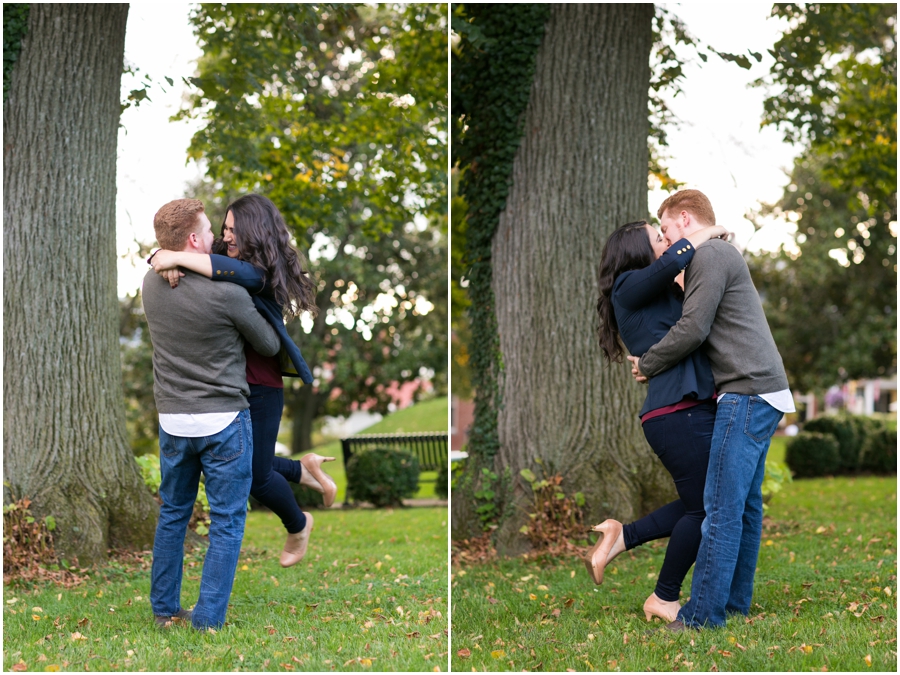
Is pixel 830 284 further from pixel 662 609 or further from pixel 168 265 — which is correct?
pixel 168 265

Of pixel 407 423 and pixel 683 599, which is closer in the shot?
pixel 683 599

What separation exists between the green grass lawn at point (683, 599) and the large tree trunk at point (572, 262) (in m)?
0.58

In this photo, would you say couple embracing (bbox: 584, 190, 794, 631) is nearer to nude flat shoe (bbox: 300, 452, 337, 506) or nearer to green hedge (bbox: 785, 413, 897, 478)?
nude flat shoe (bbox: 300, 452, 337, 506)

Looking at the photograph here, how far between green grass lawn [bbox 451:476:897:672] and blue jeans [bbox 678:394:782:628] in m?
0.12

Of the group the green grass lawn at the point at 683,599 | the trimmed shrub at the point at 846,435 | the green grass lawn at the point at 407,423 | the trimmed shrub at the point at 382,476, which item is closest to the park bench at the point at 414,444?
the trimmed shrub at the point at 382,476

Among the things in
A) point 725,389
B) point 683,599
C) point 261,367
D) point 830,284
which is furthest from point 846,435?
point 261,367

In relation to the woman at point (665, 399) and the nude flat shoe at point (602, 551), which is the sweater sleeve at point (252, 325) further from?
the nude flat shoe at point (602, 551)

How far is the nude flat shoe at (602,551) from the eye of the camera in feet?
11.2

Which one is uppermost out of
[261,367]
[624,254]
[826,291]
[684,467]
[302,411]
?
[826,291]

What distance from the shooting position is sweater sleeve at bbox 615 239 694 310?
311cm

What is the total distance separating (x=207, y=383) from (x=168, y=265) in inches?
18.4

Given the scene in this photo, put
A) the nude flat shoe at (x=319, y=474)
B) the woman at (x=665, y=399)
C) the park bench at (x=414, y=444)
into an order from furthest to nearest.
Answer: the park bench at (x=414, y=444) < the nude flat shoe at (x=319, y=474) < the woman at (x=665, y=399)

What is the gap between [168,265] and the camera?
121 inches

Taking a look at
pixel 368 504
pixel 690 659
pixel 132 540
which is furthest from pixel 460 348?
pixel 690 659
